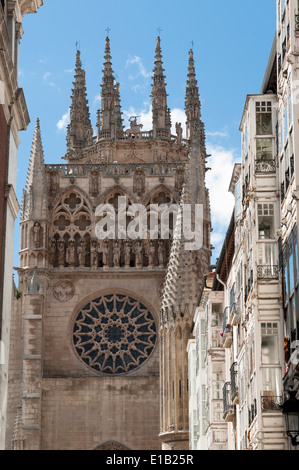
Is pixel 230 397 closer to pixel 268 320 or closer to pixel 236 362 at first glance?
→ pixel 236 362

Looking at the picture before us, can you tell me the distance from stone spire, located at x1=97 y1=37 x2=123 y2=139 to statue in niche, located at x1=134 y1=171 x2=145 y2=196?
537cm

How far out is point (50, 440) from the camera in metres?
67.2

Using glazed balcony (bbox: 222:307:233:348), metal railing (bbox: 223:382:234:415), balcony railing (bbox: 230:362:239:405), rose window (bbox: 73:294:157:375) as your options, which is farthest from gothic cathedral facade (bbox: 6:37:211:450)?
balcony railing (bbox: 230:362:239:405)

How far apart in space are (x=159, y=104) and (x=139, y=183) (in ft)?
20.9

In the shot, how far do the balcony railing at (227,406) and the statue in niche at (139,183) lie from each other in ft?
103

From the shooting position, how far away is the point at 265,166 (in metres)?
33.0

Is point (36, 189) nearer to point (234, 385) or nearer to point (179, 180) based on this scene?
point (179, 180)

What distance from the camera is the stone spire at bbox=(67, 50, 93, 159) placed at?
7856 cm

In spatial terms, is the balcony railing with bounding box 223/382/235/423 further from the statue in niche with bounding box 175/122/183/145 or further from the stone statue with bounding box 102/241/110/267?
the statue in niche with bounding box 175/122/183/145

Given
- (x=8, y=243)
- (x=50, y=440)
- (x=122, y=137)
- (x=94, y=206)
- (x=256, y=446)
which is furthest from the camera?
(x=122, y=137)

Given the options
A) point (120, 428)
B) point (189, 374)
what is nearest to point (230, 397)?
point (189, 374)

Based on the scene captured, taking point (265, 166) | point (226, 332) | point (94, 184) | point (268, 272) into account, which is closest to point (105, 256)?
point (94, 184)

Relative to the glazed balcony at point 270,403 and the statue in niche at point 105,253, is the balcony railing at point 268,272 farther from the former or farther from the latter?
the statue in niche at point 105,253
